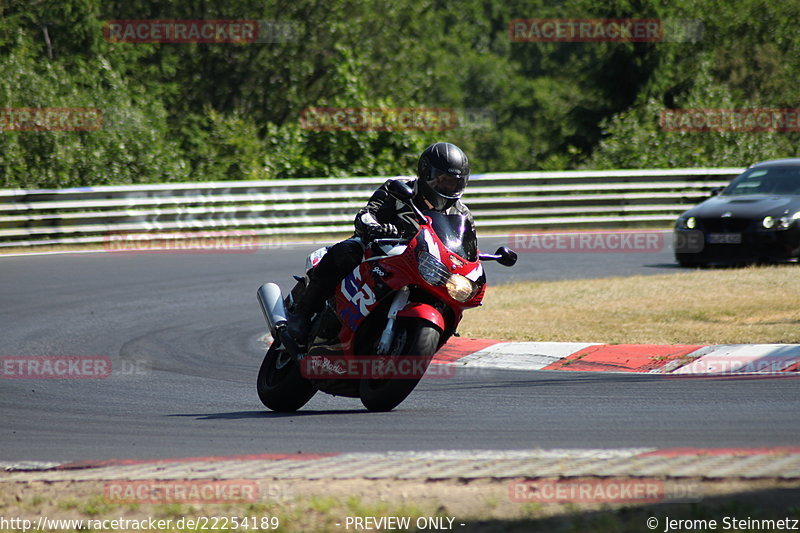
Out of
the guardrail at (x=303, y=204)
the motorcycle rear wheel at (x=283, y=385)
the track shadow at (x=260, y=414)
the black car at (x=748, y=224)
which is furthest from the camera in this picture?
the guardrail at (x=303, y=204)

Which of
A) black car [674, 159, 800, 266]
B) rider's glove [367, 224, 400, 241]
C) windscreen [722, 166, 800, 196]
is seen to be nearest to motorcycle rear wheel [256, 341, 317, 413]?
rider's glove [367, 224, 400, 241]

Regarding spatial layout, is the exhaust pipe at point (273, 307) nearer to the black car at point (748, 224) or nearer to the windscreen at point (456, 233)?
the windscreen at point (456, 233)

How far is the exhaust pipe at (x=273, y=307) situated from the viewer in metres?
7.67

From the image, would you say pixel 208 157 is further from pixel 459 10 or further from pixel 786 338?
pixel 459 10

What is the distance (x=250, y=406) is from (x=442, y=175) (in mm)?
2245

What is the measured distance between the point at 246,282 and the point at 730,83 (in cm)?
3237

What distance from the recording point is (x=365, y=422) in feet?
22.6

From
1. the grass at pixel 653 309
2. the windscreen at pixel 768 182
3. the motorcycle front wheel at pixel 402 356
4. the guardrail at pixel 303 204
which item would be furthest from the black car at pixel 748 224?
the motorcycle front wheel at pixel 402 356

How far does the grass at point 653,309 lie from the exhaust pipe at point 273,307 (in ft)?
10.9

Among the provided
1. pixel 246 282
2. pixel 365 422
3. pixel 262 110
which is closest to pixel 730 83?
pixel 262 110

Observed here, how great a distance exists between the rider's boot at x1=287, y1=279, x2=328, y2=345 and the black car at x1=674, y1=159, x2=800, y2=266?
390 inches

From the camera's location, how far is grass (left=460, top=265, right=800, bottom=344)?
1052 centimetres

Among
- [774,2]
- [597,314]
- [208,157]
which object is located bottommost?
[597,314]

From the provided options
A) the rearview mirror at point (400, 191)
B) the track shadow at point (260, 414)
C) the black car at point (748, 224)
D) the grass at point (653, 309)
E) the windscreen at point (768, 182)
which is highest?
the rearview mirror at point (400, 191)
